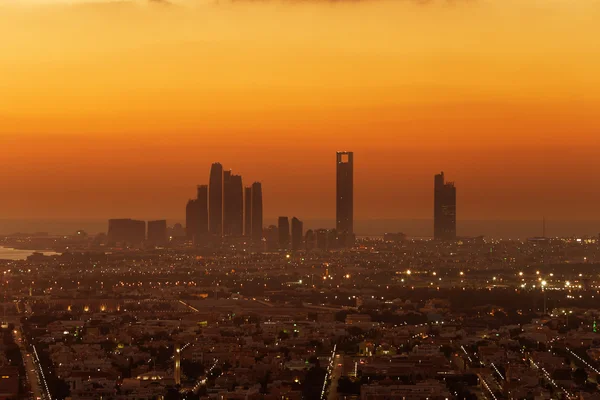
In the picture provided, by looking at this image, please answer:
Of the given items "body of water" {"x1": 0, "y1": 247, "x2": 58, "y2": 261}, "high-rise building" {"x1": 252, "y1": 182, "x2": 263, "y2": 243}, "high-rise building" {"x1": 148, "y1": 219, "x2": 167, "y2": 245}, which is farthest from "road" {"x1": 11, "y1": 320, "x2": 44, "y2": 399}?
"high-rise building" {"x1": 148, "y1": 219, "x2": 167, "y2": 245}

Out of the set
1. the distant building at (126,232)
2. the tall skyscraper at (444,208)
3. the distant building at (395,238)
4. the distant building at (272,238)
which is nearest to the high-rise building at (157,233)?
the distant building at (126,232)

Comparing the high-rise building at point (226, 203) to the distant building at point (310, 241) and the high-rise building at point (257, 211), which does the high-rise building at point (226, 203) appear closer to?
the high-rise building at point (257, 211)

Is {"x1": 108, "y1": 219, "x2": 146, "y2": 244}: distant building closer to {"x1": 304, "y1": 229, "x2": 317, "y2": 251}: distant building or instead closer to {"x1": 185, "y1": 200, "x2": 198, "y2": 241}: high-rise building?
{"x1": 185, "y1": 200, "x2": 198, "y2": 241}: high-rise building

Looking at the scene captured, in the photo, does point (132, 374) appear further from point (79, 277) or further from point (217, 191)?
point (217, 191)

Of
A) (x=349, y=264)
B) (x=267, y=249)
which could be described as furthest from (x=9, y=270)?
(x=267, y=249)

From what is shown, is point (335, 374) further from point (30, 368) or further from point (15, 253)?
point (15, 253)

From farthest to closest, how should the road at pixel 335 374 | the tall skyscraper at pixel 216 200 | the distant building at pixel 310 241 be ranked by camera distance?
1. the tall skyscraper at pixel 216 200
2. the distant building at pixel 310 241
3. the road at pixel 335 374
